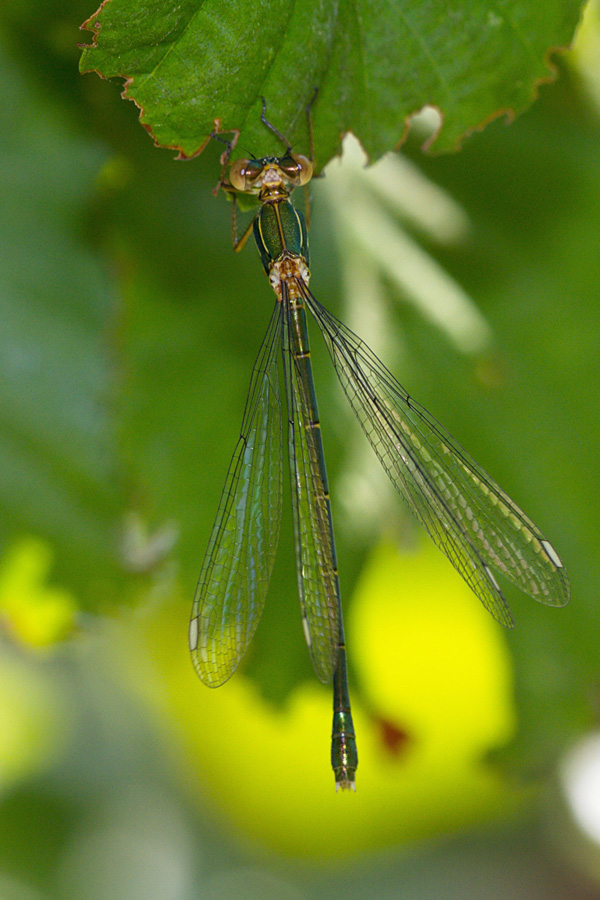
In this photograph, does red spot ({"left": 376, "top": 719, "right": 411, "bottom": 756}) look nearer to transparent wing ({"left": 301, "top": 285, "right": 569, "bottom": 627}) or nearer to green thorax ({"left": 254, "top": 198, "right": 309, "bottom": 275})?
transparent wing ({"left": 301, "top": 285, "right": 569, "bottom": 627})

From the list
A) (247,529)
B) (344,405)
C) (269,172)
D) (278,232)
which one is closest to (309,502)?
(247,529)

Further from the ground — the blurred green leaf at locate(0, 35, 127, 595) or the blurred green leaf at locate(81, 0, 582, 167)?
the blurred green leaf at locate(0, 35, 127, 595)

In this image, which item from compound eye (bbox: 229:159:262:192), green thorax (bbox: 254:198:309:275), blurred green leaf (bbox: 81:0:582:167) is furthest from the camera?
green thorax (bbox: 254:198:309:275)

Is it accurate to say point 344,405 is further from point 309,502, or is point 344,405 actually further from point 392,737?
point 392,737

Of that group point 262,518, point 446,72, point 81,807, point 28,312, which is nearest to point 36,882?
point 81,807

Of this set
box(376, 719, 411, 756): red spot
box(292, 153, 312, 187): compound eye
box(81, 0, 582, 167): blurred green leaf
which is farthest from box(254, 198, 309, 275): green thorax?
box(376, 719, 411, 756): red spot

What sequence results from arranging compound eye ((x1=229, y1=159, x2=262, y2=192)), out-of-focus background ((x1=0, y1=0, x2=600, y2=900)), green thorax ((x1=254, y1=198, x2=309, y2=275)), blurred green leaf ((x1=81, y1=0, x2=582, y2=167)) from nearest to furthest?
blurred green leaf ((x1=81, y1=0, x2=582, y2=167)) → compound eye ((x1=229, y1=159, x2=262, y2=192)) → green thorax ((x1=254, y1=198, x2=309, y2=275)) → out-of-focus background ((x1=0, y1=0, x2=600, y2=900))
